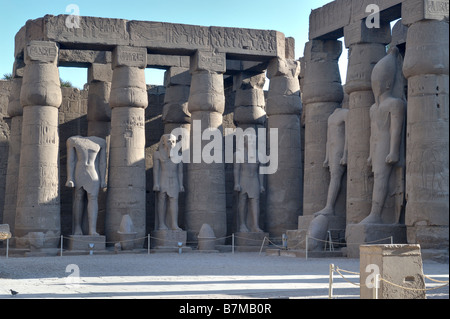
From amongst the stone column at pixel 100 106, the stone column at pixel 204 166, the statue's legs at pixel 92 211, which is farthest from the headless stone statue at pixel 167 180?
the stone column at pixel 100 106

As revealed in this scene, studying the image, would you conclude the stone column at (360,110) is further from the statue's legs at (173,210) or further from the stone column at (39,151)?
the stone column at (39,151)

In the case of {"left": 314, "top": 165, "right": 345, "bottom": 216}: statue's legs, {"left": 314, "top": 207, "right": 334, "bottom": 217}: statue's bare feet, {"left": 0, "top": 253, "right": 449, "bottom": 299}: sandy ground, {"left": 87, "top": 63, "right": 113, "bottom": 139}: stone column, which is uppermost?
{"left": 87, "top": 63, "right": 113, "bottom": 139}: stone column

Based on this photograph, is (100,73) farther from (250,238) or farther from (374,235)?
(374,235)

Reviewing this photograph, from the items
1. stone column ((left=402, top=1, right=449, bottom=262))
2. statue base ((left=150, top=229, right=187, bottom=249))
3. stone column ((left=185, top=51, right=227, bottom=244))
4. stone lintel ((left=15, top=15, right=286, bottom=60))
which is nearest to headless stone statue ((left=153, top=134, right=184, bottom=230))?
statue base ((left=150, top=229, right=187, bottom=249))

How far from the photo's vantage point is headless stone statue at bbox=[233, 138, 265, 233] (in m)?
24.7

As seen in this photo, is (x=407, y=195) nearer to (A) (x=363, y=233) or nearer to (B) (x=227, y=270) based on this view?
(A) (x=363, y=233)

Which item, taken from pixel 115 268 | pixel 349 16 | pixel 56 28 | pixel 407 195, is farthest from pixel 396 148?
pixel 56 28

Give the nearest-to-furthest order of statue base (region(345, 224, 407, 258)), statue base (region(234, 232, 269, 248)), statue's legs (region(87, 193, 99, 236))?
1. statue base (region(345, 224, 407, 258))
2. statue's legs (region(87, 193, 99, 236))
3. statue base (region(234, 232, 269, 248))

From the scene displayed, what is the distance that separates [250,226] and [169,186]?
295 cm

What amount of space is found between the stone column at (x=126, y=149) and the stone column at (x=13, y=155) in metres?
3.15

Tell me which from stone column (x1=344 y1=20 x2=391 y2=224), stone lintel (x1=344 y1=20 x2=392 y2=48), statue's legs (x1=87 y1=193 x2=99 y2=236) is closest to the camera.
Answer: stone column (x1=344 y1=20 x2=391 y2=224)

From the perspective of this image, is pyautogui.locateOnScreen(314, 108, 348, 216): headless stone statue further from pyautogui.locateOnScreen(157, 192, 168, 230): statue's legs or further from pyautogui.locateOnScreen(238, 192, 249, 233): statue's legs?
pyautogui.locateOnScreen(157, 192, 168, 230): statue's legs

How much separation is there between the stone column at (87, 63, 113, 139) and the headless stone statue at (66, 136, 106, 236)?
9.44ft

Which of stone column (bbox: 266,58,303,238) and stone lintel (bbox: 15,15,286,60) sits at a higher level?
stone lintel (bbox: 15,15,286,60)
